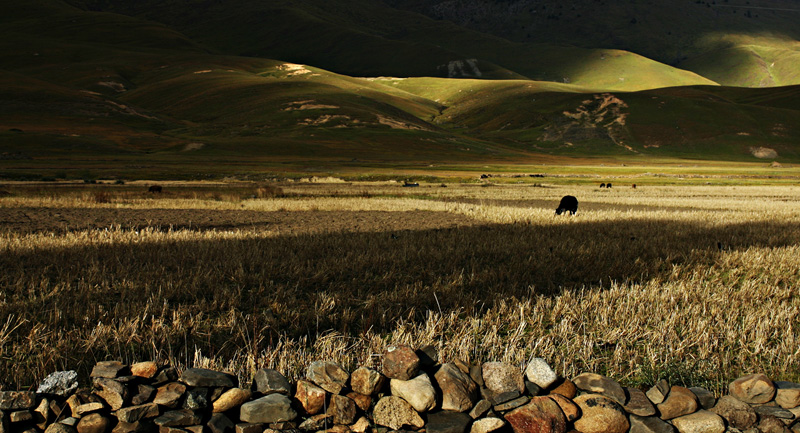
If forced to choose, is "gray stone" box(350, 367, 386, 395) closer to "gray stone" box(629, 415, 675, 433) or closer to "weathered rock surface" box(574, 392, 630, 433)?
"weathered rock surface" box(574, 392, 630, 433)

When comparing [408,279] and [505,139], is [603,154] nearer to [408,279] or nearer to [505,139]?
[505,139]

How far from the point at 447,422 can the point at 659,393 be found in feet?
5.85

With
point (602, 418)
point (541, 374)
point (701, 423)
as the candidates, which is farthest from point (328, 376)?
point (701, 423)

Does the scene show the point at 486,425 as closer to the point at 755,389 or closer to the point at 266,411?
the point at 266,411

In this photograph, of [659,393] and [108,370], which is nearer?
[108,370]

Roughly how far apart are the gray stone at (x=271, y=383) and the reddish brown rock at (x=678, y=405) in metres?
2.96

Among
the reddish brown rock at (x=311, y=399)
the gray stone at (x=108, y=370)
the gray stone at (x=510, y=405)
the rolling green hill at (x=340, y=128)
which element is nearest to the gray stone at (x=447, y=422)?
the gray stone at (x=510, y=405)

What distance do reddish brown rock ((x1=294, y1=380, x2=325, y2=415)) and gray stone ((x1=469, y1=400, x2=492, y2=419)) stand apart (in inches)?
45.6

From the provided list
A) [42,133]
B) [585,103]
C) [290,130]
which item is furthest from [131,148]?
[585,103]

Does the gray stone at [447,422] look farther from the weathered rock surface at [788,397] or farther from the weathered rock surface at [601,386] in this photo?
the weathered rock surface at [788,397]

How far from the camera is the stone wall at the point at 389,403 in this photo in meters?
3.87

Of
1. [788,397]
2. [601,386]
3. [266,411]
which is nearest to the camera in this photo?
[266,411]

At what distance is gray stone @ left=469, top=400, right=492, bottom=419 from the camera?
414cm

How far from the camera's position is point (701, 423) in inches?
163
